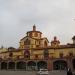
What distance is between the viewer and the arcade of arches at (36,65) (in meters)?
76.7

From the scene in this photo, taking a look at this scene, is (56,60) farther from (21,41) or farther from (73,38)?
(21,41)

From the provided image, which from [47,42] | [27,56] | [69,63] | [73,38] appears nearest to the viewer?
[69,63]

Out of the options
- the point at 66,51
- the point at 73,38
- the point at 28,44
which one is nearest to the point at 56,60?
the point at 66,51

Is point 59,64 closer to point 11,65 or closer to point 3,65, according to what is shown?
point 11,65

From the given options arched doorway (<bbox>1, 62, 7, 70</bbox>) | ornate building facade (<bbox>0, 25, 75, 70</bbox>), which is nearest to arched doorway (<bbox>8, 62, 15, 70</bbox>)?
ornate building facade (<bbox>0, 25, 75, 70</bbox>)

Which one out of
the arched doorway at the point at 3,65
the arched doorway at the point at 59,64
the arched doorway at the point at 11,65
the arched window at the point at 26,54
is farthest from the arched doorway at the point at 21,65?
the arched doorway at the point at 59,64

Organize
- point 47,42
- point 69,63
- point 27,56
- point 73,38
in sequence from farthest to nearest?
1. point 47,42
2. point 27,56
3. point 73,38
4. point 69,63

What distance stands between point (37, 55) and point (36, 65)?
350cm

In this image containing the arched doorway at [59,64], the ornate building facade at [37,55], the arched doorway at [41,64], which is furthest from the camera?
the arched doorway at [41,64]

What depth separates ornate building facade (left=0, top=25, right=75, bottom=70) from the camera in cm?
7669

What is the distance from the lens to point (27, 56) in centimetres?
8544

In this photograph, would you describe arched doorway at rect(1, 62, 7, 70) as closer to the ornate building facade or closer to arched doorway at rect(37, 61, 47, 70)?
the ornate building facade

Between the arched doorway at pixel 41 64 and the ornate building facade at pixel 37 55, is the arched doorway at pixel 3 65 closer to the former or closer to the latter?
the ornate building facade at pixel 37 55

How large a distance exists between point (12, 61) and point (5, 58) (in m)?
5.26
